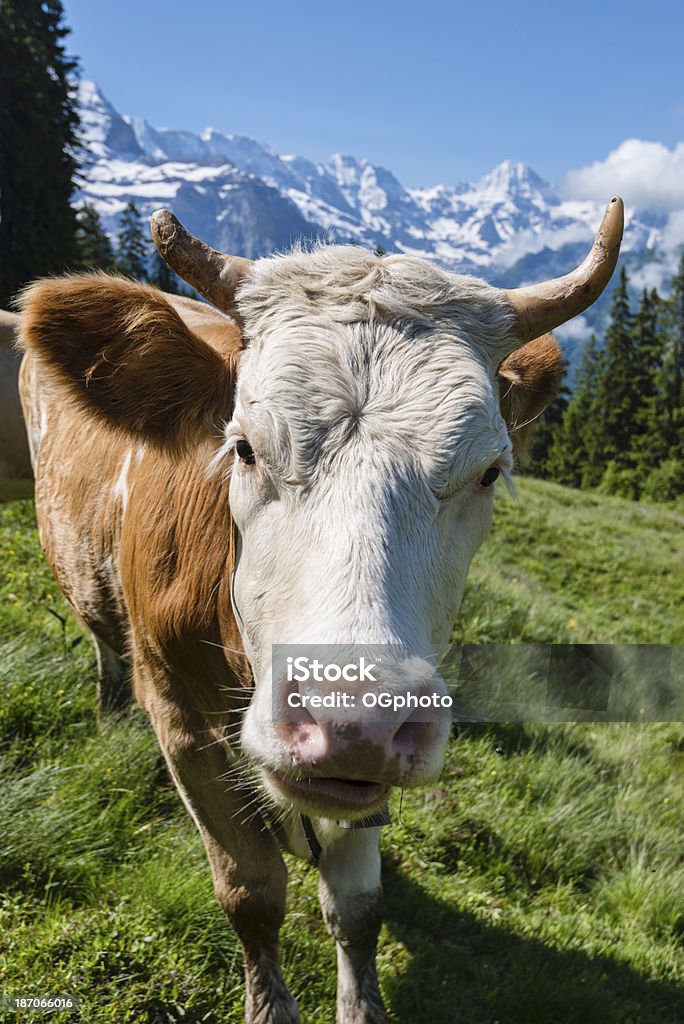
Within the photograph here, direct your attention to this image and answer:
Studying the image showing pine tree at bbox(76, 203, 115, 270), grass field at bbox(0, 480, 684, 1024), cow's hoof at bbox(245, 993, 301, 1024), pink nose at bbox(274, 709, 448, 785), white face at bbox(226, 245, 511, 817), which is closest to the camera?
pink nose at bbox(274, 709, 448, 785)

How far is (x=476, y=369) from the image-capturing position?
2.36m

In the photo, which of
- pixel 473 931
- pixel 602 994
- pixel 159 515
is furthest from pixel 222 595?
pixel 602 994

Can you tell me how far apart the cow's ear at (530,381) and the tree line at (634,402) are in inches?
1775

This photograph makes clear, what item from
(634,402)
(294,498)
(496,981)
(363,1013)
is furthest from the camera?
(634,402)

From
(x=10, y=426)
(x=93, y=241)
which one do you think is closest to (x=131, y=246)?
(x=93, y=241)

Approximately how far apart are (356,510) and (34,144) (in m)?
28.9

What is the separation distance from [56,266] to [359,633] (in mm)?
28124

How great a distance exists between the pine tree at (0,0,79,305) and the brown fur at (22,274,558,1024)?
23559 millimetres

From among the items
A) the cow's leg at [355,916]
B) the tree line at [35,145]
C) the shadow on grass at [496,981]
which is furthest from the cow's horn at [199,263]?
the tree line at [35,145]

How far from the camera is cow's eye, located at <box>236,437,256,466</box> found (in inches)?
92.1

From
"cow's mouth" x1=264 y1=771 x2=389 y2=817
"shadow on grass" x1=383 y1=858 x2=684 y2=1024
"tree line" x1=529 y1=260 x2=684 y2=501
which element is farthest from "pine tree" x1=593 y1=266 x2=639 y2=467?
"cow's mouth" x1=264 y1=771 x2=389 y2=817

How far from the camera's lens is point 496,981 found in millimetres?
3439

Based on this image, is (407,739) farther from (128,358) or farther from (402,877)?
(402,877)

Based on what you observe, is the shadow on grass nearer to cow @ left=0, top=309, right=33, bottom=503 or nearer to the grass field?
the grass field
